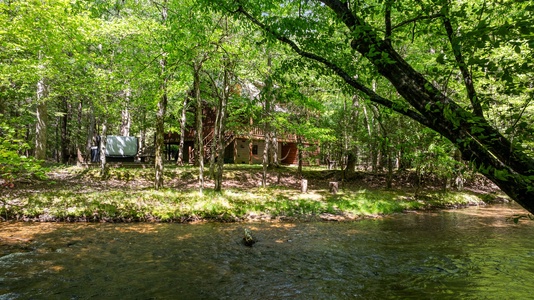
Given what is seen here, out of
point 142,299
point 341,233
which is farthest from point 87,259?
point 341,233

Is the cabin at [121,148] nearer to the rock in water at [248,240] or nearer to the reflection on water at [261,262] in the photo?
the reflection on water at [261,262]

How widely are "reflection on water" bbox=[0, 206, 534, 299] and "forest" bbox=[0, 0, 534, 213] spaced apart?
233 cm

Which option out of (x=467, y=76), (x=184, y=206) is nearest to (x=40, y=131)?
(x=184, y=206)

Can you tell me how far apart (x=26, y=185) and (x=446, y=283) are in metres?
18.3

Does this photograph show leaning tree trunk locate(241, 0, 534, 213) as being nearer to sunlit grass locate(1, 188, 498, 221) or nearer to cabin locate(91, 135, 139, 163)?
sunlit grass locate(1, 188, 498, 221)

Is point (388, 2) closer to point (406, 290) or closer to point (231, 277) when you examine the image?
point (406, 290)

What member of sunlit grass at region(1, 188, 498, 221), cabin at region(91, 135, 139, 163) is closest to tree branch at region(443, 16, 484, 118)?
sunlit grass at region(1, 188, 498, 221)

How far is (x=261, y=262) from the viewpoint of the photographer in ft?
25.5

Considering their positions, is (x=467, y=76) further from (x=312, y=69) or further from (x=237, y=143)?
(x=237, y=143)

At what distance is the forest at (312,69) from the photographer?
9.84 feet

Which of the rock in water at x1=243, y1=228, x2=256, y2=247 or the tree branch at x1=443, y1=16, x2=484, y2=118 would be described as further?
the rock in water at x1=243, y1=228, x2=256, y2=247

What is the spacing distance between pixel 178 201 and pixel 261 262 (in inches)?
260

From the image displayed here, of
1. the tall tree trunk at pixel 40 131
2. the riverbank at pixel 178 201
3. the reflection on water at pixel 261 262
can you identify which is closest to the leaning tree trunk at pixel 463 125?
the reflection on water at pixel 261 262

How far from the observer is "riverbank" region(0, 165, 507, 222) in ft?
37.9
